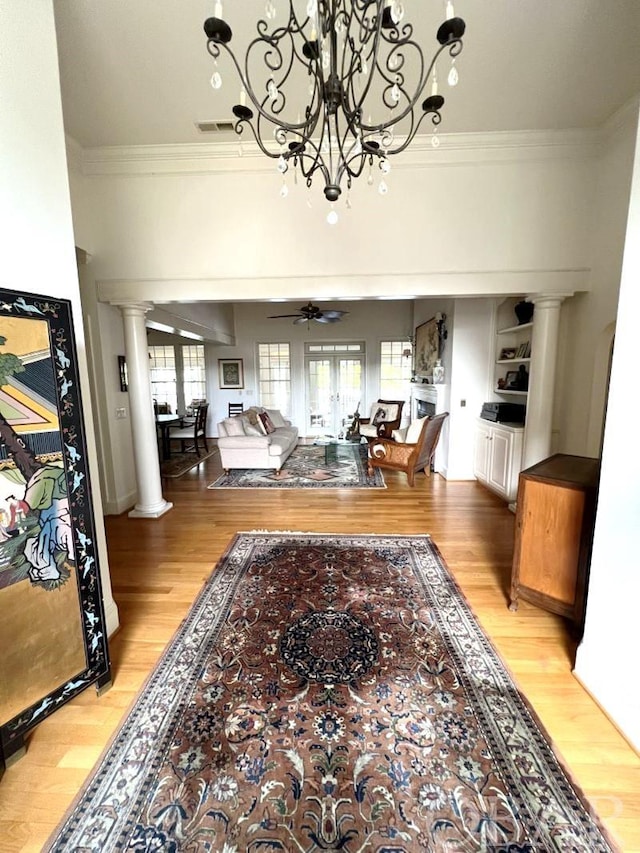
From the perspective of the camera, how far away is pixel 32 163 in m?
1.64

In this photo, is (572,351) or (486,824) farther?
(572,351)

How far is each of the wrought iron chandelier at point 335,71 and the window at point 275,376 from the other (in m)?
5.55

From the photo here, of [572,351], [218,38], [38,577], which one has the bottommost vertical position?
[38,577]

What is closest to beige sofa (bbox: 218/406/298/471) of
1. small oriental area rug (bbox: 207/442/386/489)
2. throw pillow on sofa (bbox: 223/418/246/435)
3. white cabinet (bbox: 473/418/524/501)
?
throw pillow on sofa (bbox: 223/418/246/435)

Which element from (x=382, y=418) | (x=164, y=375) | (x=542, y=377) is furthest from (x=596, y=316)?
(x=164, y=375)

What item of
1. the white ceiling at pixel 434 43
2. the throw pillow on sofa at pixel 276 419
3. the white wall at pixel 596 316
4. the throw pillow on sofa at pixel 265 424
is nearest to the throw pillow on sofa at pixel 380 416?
the throw pillow on sofa at pixel 276 419

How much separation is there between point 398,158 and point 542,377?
8.15 feet

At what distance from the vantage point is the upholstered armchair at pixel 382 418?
6.61m

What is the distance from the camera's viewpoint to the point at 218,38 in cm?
132

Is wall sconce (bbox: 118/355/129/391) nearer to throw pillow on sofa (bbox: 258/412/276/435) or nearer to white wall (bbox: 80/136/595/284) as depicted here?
white wall (bbox: 80/136/595/284)

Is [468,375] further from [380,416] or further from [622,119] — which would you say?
[622,119]

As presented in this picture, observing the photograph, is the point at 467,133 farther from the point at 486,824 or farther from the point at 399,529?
the point at 486,824

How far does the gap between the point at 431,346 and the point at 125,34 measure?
5.16m

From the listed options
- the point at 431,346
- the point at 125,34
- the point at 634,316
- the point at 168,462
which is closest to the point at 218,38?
the point at 125,34
